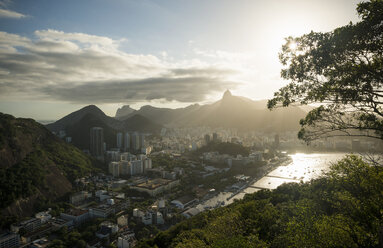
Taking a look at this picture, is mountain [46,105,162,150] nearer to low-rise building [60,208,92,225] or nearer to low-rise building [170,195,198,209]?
low-rise building [60,208,92,225]

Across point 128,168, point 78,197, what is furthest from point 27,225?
point 128,168

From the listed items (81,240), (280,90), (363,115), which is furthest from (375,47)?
(81,240)

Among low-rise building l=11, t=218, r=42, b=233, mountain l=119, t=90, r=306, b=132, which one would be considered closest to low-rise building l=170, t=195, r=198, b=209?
low-rise building l=11, t=218, r=42, b=233

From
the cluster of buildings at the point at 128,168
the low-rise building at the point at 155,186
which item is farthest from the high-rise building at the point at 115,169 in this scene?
the low-rise building at the point at 155,186

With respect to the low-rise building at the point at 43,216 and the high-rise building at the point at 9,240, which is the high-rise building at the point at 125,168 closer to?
the low-rise building at the point at 43,216

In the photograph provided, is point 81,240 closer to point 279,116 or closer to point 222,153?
point 222,153

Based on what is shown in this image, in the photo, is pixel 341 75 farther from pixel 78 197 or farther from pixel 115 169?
pixel 115 169
